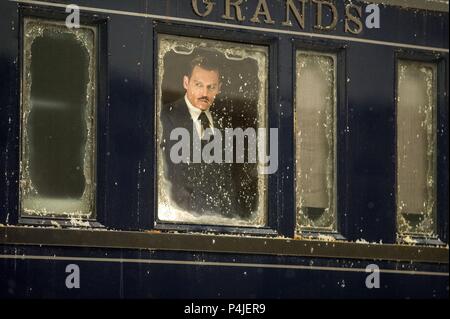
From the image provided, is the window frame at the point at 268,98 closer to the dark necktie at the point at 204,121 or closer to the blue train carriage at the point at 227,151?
the blue train carriage at the point at 227,151

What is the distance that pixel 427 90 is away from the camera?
32.7ft

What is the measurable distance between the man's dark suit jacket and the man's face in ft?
0.23

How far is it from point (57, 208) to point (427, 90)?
8.94ft

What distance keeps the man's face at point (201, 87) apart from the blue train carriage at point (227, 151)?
0.04ft

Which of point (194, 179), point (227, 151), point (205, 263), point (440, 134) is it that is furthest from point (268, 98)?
point (440, 134)

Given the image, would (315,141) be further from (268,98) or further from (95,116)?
(95,116)

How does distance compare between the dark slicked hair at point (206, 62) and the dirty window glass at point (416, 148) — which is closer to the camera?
the dark slicked hair at point (206, 62)

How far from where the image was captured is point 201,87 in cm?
916

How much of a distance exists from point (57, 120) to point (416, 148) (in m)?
2.51

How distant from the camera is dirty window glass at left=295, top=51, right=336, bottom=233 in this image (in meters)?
9.47

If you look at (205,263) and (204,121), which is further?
(204,121)

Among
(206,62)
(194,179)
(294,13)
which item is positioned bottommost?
(194,179)

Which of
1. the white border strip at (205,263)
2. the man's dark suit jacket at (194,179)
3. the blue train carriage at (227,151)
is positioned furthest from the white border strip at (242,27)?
the white border strip at (205,263)

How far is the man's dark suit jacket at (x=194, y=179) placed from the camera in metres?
A: 9.00
